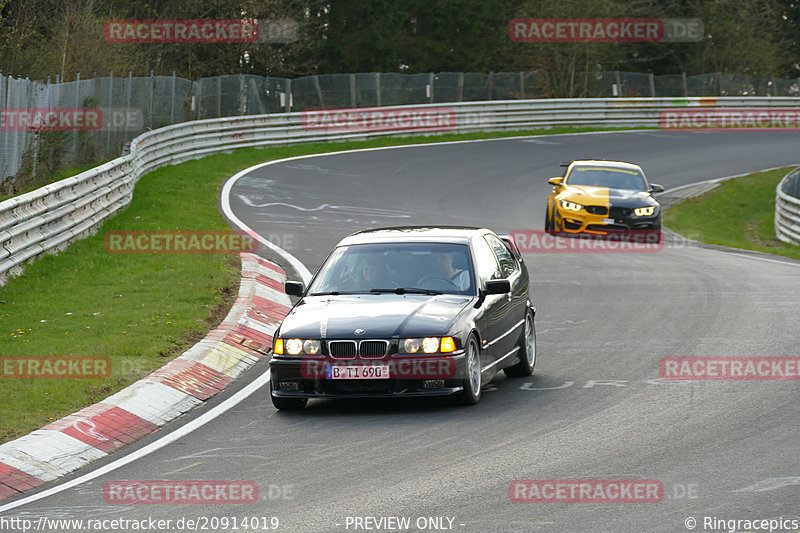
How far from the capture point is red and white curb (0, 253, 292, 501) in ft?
27.6

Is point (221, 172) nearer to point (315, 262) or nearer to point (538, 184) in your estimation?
point (538, 184)

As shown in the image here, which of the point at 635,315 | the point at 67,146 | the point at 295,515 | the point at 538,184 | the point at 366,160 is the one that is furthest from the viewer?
the point at 366,160

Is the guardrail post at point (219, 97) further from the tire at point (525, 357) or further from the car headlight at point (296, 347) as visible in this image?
the car headlight at point (296, 347)

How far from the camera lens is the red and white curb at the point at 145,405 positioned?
8.41 meters

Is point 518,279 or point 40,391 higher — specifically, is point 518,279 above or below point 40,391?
above

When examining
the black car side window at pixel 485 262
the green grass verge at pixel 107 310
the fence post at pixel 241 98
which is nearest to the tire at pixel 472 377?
the black car side window at pixel 485 262

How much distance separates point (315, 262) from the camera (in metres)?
18.9

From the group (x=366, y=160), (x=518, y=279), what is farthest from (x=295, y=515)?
(x=366, y=160)

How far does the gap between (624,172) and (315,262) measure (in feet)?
30.7

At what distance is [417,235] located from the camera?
11.4m

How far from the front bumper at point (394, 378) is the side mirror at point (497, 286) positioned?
98 cm

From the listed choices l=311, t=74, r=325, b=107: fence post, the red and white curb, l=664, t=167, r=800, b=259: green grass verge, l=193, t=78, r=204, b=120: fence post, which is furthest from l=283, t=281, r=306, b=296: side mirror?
l=311, t=74, r=325, b=107: fence post

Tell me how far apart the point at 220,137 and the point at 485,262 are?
26776 mm

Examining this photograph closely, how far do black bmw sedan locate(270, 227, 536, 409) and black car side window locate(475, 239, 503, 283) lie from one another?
2cm
